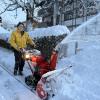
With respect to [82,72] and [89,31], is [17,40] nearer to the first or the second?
[89,31]

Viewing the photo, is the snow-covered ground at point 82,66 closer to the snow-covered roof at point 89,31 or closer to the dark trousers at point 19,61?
the snow-covered roof at point 89,31

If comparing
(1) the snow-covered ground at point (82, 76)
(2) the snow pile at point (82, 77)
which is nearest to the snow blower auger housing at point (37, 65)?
(1) the snow-covered ground at point (82, 76)

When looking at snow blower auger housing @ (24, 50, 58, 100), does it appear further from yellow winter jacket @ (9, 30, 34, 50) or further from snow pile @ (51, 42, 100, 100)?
snow pile @ (51, 42, 100, 100)

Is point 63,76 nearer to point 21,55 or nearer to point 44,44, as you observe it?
point 21,55

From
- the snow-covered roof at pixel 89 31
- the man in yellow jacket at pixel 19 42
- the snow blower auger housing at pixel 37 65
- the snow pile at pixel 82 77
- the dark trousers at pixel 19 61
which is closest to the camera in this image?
the snow pile at pixel 82 77

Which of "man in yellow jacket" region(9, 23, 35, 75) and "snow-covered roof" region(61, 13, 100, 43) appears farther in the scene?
"man in yellow jacket" region(9, 23, 35, 75)

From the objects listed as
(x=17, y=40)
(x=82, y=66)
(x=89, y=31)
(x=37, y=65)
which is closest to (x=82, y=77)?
(x=82, y=66)

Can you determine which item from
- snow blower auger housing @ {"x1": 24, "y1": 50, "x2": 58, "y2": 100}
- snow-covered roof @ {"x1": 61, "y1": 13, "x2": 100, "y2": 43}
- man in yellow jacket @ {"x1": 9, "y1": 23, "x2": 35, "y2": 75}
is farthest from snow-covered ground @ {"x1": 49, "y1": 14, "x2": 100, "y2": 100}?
man in yellow jacket @ {"x1": 9, "y1": 23, "x2": 35, "y2": 75}

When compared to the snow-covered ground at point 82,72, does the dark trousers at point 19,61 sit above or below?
below

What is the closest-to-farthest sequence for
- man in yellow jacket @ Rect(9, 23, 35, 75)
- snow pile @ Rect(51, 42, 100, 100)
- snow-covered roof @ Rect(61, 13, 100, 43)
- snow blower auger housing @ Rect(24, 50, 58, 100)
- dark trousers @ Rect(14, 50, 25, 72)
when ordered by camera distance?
snow pile @ Rect(51, 42, 100, 100) < snow-covered roof @ Rect(61, 13, 100, 43) < snow blower auger housing @ Rect(24, 50, 58, 100) < man in yellow jacket @ Rect(9, 23, 35, 75) < dark trousers @ Rect(14, 50, 25, 72)

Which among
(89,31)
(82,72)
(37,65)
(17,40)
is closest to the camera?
(82,72)

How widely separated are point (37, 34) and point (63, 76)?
7.67m

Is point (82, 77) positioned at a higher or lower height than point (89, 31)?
lower

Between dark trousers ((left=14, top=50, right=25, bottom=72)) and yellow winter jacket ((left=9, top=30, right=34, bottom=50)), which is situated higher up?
yellow winter jacket ((left=9, top=30, right=34, bottom=50))
